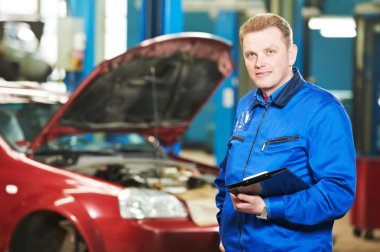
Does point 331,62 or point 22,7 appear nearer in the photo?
point 22,7

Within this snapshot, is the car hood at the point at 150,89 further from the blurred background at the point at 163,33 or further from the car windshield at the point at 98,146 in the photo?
the blurred background at the point at 163,33

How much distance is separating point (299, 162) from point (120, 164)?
2.78m

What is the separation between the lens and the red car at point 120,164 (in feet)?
13.6

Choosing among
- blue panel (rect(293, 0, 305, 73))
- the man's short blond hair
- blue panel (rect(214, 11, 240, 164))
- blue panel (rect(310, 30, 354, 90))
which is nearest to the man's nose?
the man's short blond hair

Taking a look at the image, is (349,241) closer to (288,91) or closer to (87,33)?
(87,33)

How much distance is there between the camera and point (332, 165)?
248cm

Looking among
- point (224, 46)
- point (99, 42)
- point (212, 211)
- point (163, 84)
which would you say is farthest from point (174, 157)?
point (99, 42)

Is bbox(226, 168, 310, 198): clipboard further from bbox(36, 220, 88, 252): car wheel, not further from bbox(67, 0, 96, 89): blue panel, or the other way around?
bbox(67, 0, 96, 89): blue panel

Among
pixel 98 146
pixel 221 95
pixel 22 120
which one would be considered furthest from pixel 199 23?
pixel 22 120

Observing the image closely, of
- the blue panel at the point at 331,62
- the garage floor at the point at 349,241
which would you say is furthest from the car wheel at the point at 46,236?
the blue panel at the point at 331,62

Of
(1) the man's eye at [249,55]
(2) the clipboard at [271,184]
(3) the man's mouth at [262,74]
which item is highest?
(1) the man's eye at [249,55]

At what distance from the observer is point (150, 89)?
218 inches

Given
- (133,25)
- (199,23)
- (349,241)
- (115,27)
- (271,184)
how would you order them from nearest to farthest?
(271,184) < (349,241) < (115,27) < (133,25) < (199,23)

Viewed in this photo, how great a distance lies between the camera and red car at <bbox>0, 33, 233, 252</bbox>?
4.15 meters
